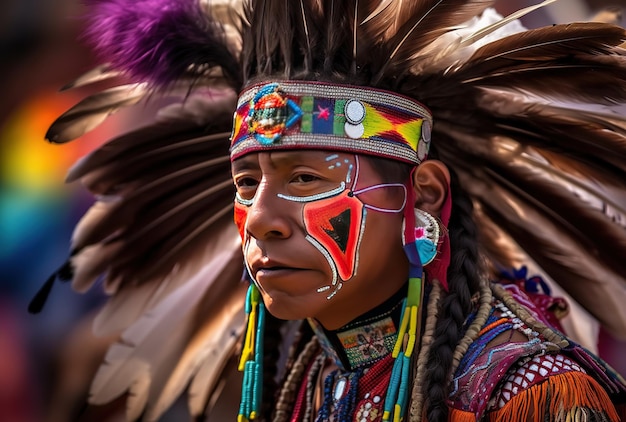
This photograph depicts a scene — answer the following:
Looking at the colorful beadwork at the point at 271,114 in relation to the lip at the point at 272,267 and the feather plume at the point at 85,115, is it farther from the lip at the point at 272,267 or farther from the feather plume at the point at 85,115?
the feather plume at the point at 85,115

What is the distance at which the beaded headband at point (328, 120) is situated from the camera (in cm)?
241

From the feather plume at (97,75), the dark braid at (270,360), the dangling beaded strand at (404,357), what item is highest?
the feather plume at (97,75)

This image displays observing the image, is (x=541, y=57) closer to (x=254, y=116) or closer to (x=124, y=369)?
(x=254, y=116)

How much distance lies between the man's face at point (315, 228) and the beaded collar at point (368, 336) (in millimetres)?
127

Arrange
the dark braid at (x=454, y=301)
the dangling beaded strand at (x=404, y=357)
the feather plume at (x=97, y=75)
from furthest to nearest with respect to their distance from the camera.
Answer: the feather plume at (x=97, y=75)
the dangling beaded strand at (x=404, y=357)
the dark braid at (x=454, y=301)

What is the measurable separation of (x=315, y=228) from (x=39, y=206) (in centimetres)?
381

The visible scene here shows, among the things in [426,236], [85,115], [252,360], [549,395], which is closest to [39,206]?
[85,115]

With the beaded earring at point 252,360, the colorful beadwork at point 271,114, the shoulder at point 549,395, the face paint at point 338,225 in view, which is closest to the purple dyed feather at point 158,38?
the colorful beadwork at point 271,114

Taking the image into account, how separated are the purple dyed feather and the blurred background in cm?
117

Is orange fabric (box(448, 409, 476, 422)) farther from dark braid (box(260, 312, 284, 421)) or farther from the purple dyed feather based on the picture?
the purple dyed feather

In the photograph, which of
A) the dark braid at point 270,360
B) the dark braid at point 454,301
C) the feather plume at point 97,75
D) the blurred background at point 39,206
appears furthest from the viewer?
the blurred background at point 39,206

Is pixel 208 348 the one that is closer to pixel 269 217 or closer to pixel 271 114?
pixel 269 217

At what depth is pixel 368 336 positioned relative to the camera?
2592mm

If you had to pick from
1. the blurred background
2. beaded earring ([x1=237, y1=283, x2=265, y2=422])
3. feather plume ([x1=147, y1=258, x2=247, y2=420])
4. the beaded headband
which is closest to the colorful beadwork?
the beaded headband
